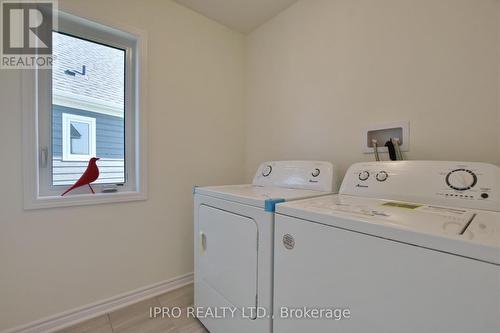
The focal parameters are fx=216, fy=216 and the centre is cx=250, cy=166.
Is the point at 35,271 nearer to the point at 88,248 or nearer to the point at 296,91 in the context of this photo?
the point at 88,248

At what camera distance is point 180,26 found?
5.77 feet

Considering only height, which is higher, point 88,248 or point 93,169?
point 93,169

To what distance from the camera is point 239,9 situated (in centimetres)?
179

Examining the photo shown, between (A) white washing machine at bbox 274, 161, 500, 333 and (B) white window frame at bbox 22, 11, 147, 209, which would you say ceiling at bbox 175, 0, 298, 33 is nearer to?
(B) white window frame at bbox 22, 11, 147, 209

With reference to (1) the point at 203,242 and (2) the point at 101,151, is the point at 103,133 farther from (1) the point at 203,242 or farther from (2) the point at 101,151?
(1) the point at 203,242

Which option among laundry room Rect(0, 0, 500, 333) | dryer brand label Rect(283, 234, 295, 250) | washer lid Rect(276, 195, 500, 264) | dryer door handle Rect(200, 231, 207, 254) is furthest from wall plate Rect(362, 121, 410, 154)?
dryer door handle Rect(200, 231, 207, 254)

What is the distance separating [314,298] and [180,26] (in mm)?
2046

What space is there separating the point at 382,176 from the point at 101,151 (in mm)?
1759

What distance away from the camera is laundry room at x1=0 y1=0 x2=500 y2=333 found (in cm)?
64

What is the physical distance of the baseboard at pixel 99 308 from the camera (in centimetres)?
124

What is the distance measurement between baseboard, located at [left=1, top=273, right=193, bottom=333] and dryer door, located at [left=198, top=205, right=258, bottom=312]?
1.80 feet

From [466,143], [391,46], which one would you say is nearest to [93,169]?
[391,46]

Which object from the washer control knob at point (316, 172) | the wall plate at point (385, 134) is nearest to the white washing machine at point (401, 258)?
the wall plate at point (385, 134)

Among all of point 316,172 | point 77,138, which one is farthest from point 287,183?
point 77,138
